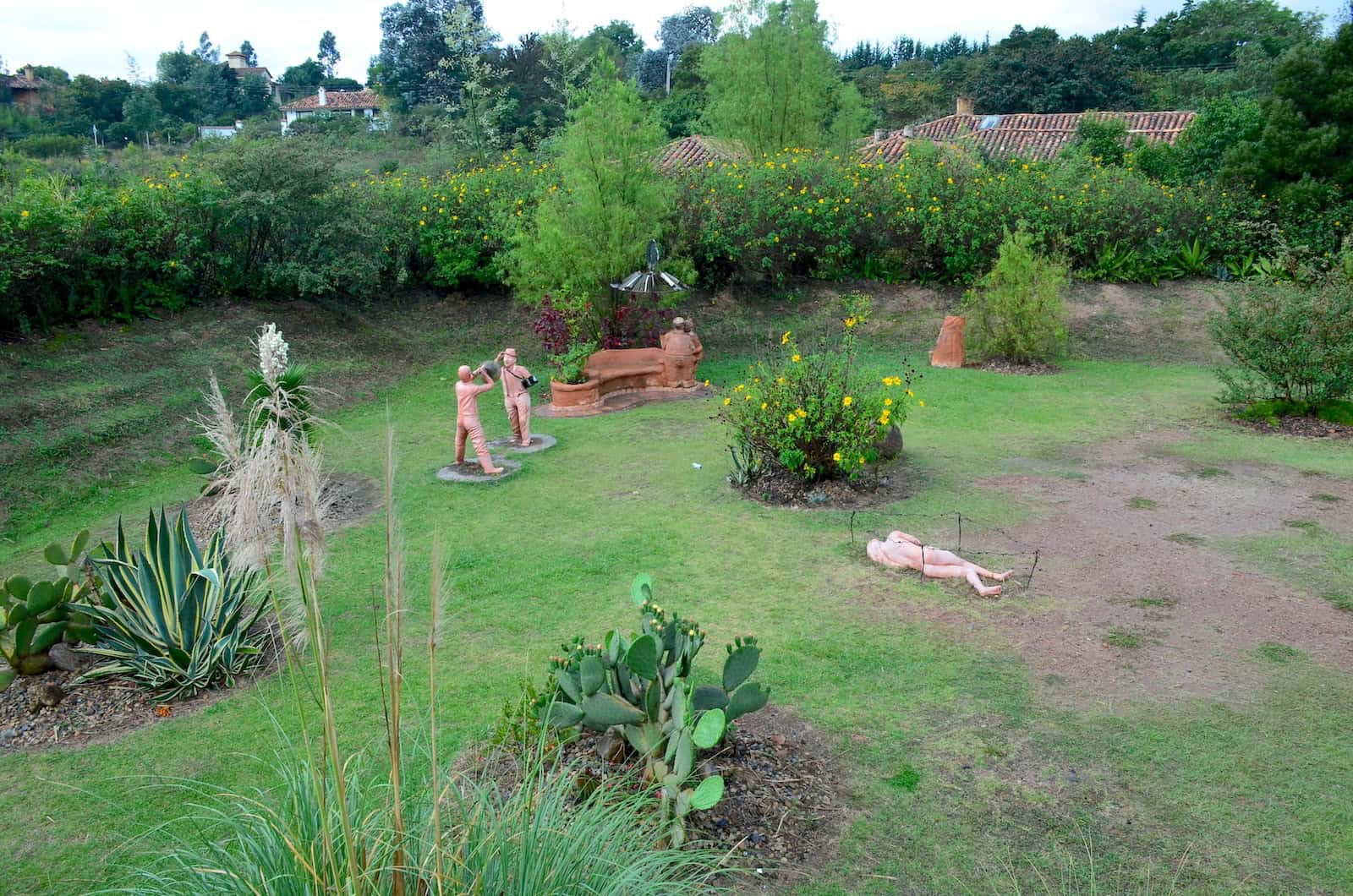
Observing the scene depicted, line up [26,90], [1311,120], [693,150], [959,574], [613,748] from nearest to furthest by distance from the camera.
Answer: [613,748], [959,574], [1311,120], [693,150], [26,90]

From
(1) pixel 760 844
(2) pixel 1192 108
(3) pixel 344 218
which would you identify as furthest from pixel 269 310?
(2) pixel 1192 108

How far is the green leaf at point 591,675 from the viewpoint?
10.8ft

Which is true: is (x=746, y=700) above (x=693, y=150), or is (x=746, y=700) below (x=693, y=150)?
below

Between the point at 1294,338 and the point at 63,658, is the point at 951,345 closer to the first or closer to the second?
the point at 1294,338

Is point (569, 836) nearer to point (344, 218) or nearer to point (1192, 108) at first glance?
point (344, 218)

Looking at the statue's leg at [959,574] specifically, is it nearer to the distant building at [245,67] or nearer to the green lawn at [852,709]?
the green lawn at [852,709]

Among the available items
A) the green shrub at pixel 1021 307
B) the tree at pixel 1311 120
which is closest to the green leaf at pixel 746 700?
the green shrub at pixel 1021 307

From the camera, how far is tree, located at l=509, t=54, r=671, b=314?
38.3ft

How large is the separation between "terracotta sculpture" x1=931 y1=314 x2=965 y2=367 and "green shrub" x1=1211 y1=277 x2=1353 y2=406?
10.8 feet

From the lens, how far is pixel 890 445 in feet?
27.0

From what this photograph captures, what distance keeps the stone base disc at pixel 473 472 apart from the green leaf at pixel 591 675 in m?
5.05

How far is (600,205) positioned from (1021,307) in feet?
18.0

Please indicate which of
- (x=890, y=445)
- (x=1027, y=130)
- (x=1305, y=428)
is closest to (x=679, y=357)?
(x=890, y=445)

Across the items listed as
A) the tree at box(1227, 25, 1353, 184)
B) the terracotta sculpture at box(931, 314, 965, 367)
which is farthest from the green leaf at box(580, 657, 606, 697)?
the tree at box(1227, 25, 1353, 184)
